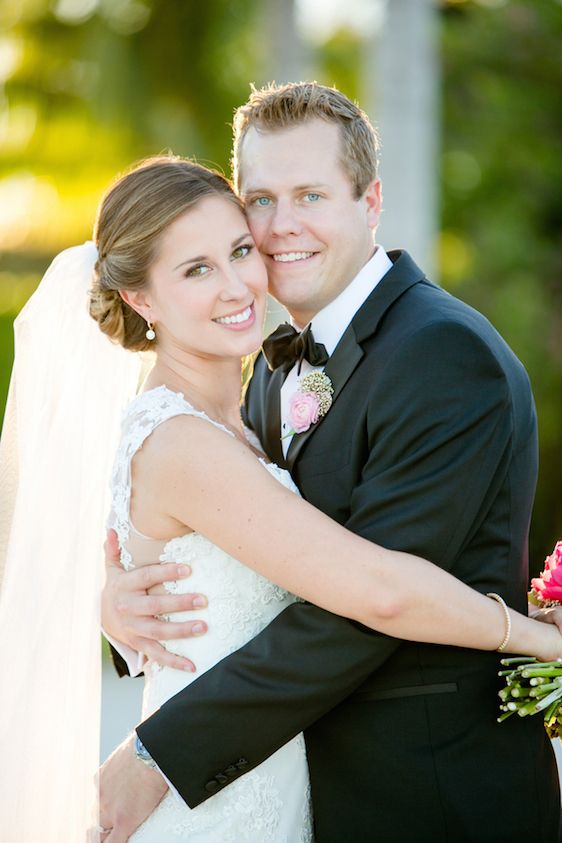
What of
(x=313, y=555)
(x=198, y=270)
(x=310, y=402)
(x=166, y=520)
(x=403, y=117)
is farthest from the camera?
(x=403, y=117)

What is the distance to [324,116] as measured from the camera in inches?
143

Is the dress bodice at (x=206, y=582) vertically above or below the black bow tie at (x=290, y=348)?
below

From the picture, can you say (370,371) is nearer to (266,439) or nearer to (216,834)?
(266,439)

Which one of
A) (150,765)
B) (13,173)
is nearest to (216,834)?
(150,765)

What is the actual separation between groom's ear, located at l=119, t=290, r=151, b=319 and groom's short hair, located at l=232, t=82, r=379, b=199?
657 millimetres

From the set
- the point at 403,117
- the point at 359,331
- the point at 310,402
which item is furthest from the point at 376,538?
the point at 403,117

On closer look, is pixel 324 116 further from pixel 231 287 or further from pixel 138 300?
pixel 138 300

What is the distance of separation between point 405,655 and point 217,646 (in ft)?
1.67

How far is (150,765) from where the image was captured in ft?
10.3

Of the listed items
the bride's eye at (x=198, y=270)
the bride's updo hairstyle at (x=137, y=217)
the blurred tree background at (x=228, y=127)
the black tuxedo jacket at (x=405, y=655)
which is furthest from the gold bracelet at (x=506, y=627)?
the blurred tree background at (x=228, y=127)

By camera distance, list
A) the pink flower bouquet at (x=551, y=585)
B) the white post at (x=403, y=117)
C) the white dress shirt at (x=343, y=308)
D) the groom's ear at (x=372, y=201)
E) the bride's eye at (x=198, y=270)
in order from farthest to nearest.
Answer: the white post at (x=403, y=117), the groom's ear at (x=372, y=201), the white dress shirt at (x=343, y=308), the bride's eye at (x=198, y=270), the pink flower bouquet at (x=551, y=585)

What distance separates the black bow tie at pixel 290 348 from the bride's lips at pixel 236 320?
0.19 metres

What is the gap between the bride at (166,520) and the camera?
2990 millimetres

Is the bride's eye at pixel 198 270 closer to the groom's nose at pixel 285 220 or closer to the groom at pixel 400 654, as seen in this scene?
the groom's nose at pixel 285 220
